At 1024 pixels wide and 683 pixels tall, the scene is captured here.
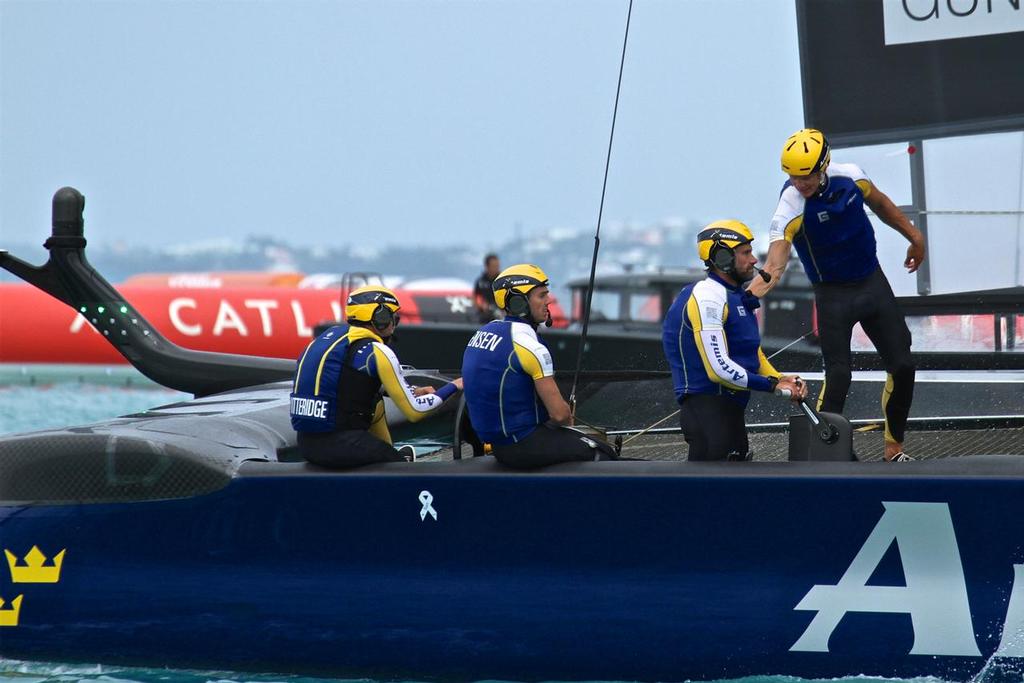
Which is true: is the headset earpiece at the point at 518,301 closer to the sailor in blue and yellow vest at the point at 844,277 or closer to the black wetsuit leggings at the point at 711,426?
the black wetsuit leggings at the point at 711,426

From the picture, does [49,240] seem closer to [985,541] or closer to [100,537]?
[100,537]

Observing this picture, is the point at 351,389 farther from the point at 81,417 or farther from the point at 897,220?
the point at 81,417

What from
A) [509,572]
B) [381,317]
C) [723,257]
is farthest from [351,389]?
[723,257]

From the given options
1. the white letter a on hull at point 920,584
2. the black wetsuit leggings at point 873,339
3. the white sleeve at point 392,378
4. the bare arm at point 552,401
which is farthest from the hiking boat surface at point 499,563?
the black wetsuit leggings at point 873,339

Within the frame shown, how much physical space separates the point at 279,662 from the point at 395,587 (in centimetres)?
49

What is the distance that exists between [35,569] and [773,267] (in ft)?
9.11

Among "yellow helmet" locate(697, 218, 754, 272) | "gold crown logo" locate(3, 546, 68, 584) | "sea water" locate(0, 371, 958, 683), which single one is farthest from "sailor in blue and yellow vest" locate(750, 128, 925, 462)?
"gold crown logo" locate(3, 546, 68, 584)

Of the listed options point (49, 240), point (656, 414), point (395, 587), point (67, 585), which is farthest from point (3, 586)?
point (656, 414)

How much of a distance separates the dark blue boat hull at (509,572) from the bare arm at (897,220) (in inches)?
56.8

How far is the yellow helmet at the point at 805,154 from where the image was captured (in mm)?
5031

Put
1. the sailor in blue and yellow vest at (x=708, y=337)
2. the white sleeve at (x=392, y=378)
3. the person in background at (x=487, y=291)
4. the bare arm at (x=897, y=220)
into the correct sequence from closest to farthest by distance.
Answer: the sailor in blue and yellow vest at (x=708, y=337) < the white sleeve at (x=392, y=378) < the bare arm at (x=897, y=220) < the person in background at (x=487, y=291)

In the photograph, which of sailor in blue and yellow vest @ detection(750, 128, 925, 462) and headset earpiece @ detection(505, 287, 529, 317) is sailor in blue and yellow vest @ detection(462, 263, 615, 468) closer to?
headset earpiece @ detection(505, 287, 529, 317)

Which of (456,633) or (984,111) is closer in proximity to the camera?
(456,633)

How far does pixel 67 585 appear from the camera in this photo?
4.95 m
